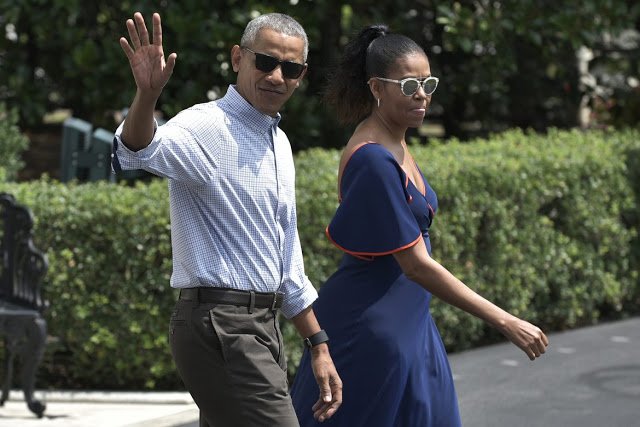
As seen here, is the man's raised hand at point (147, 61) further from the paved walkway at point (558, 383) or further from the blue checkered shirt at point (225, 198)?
the paved walkway at point (558, 383)

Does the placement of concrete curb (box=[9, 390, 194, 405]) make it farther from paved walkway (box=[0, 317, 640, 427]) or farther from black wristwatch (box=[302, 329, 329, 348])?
black wristwatch (box=[302, 329, 329, 348])

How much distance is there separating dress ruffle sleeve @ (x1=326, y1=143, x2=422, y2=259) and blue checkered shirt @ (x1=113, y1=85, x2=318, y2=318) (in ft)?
1.79

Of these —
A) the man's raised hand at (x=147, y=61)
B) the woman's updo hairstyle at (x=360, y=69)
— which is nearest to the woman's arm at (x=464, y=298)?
the woman's updo hairstyle at (x=360, y=69)

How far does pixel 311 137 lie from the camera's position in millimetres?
11211

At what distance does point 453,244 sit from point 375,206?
13.0ft

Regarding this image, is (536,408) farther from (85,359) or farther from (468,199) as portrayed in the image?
(85,359)

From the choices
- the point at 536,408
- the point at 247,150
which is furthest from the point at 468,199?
the point at 247,150

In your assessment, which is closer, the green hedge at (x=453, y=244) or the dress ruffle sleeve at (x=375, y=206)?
the dress ruffle sleeve at (x=375, y=206)

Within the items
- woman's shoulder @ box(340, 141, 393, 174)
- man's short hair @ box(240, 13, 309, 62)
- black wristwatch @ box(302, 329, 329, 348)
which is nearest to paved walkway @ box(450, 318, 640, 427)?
woman's shoulder @ box(340, 141, 393, 174)

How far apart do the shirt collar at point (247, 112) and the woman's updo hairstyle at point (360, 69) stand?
737 millimetres

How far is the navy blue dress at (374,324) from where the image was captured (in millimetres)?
4102

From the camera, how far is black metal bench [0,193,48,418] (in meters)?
6.55

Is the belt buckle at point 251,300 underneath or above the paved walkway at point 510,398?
above

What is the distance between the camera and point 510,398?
711cm
